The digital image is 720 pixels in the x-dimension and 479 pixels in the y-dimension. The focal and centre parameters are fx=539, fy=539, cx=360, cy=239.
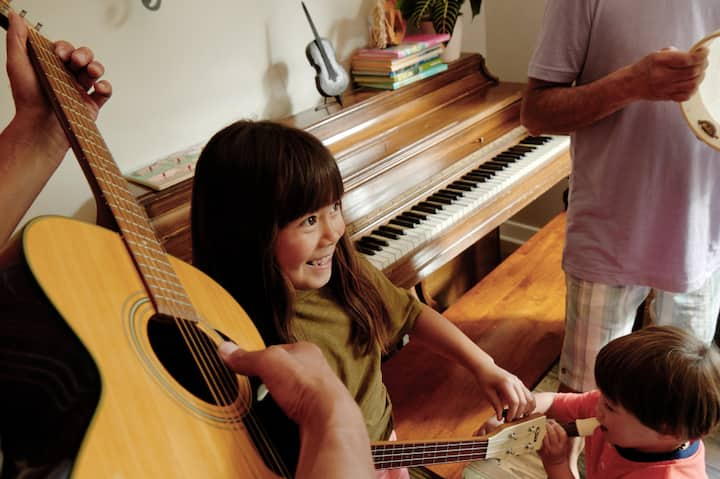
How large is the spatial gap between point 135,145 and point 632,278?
64.0 inches

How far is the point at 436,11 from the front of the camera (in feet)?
7.84

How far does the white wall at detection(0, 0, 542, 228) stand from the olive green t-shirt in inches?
41.8

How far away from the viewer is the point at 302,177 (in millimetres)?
990

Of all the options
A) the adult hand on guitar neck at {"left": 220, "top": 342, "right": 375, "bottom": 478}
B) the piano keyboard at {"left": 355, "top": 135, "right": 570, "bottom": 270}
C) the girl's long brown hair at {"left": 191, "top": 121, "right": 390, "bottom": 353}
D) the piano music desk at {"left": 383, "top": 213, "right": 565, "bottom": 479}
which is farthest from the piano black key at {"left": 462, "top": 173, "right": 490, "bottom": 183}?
the adult hand on guitar neck at {"left": 220, "top": 342, "right": 375, "bottom": 478}

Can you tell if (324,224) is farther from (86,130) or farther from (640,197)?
(640,197)

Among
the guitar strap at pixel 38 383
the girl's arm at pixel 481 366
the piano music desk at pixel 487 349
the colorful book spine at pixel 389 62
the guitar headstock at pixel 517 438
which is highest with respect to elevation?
the guitar strap at pixel 38 383

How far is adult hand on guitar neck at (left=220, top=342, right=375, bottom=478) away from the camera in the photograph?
0.57 m

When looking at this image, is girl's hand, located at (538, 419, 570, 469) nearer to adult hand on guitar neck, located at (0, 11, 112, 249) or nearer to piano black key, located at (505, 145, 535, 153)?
adult hand on guitar neck, located at (0, 11, 112, 249)

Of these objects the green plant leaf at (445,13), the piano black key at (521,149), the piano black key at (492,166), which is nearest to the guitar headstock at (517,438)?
the piano black key at (492,166)

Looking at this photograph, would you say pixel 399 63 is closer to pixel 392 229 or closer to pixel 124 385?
pixel 392 229

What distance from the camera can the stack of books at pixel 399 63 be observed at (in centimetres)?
224

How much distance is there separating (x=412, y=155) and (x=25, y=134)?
4.56 ft

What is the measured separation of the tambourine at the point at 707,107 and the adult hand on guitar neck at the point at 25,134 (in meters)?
1.22

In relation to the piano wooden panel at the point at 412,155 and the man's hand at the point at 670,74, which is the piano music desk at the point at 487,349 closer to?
the piano wooden panel at the point at 412,155
